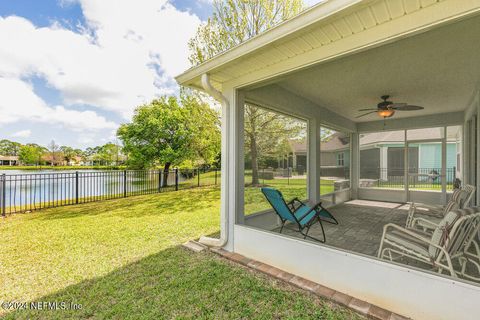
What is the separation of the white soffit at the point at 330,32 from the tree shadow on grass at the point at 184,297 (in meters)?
2.57

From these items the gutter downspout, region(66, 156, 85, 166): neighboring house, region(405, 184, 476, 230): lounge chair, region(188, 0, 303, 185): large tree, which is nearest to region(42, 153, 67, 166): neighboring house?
region(66, 156, 85, 166): neighboring house

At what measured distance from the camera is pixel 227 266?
289 centimetres

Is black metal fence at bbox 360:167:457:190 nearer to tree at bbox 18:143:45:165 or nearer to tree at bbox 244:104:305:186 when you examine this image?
tree at bbox 244:104:305:186

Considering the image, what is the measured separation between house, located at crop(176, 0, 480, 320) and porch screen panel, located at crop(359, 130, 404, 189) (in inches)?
37.9

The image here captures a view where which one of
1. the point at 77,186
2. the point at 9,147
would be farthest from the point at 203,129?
the point at 9,147

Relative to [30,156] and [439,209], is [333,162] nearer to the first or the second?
[439,209]

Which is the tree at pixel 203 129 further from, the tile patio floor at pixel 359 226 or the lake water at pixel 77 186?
the tile patio floor at pixel 359 226

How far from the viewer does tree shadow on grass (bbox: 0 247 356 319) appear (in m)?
2.02

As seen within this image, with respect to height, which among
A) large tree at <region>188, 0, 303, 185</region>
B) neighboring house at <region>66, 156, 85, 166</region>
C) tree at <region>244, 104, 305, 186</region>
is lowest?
neighboring house at <region>66, 156, 85, 166</region>

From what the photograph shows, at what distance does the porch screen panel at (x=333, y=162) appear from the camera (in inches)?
234

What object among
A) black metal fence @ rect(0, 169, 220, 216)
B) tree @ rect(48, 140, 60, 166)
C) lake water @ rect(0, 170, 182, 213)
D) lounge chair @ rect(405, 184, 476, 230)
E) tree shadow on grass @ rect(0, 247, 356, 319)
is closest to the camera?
tree shadow on grass @ rect(0, 247, 356, 319)

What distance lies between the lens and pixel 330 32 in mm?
2145

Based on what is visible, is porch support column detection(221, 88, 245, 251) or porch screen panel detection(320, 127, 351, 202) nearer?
porch support column detection(221, 88, 245, 251)

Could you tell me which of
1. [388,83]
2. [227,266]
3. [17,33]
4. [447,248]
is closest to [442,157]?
[388,83]
